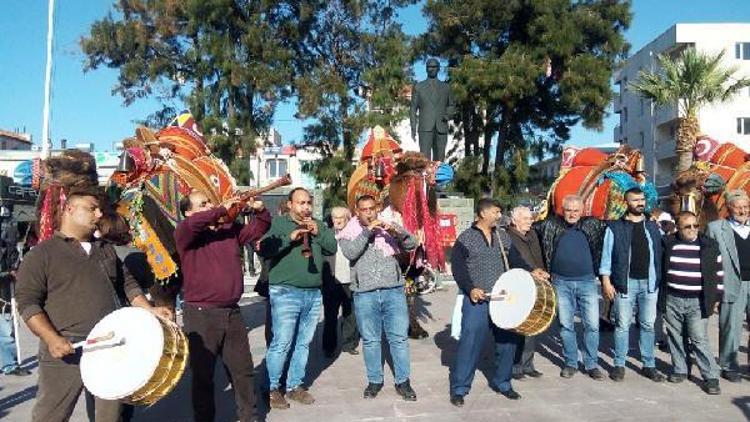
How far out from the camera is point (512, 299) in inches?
208

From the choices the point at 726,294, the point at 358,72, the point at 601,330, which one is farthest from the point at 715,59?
the point at 726,294

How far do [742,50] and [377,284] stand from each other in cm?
3936

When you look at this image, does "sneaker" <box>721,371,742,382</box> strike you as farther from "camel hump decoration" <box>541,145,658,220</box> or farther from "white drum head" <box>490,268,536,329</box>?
"white drum head" <box>490,268,536,329</box>

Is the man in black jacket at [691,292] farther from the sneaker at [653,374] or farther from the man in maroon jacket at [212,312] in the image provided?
the man in maroon jacket at [212,312]

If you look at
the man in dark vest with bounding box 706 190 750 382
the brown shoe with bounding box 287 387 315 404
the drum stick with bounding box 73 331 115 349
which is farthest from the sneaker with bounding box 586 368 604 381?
the drum stick with bounding box 73 331 115 349

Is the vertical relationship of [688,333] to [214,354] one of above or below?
below

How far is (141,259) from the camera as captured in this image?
5.78m

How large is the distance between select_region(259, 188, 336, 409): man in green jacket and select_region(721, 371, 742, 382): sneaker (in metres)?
3.66

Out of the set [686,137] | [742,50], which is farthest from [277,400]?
[742,50]

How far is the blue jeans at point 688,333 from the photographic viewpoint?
18.9 feet

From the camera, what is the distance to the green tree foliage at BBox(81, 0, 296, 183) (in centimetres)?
1975

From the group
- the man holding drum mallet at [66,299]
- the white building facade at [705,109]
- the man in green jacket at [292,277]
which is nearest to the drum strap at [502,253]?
the man in green jacket at [292,277]

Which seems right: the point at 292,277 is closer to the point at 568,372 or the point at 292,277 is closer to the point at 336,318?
the point at 336,318

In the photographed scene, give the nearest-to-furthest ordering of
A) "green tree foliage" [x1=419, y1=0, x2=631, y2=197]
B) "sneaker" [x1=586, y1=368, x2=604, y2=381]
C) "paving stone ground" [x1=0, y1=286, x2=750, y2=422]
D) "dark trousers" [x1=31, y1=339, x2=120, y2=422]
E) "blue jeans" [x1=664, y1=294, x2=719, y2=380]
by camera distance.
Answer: "dark trousers" [x1=31, y1=339, x2=120, y2=422] → "paving stone ground" [x1=0, y1=286, x2=750, y2=422] → "blue jeans" [x1=664, y1=294, x2=719, y2=380] → "sneaker" [x1=586, y1=368, x2=604, y2=381] → "green tree foliage" [x1=419, y1=0, x2=631, y2=197]
